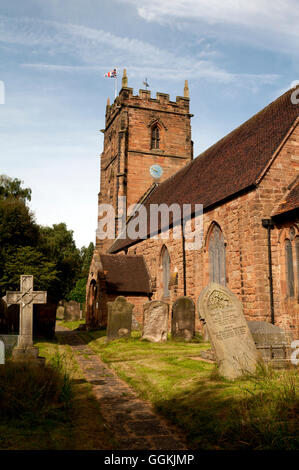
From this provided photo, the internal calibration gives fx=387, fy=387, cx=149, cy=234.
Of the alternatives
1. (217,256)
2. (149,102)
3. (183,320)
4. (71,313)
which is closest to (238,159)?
(217,256)

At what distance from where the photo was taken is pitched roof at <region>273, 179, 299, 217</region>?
12438 millimetres

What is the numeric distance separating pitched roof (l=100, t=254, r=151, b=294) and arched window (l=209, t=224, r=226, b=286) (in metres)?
6.67

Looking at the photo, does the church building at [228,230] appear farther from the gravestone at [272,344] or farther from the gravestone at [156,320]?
the gravestone at [156,320]

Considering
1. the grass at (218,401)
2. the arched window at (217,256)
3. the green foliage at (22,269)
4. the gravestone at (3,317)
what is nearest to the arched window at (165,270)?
the arched window at (217,256)

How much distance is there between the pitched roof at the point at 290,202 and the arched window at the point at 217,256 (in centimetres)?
314

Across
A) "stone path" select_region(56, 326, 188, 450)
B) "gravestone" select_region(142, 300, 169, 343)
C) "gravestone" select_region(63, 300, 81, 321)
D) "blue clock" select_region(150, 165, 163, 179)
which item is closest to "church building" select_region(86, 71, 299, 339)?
"blue clock" select_region(150, 165, 163, 179)

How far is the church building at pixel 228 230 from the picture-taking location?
12.9 meters

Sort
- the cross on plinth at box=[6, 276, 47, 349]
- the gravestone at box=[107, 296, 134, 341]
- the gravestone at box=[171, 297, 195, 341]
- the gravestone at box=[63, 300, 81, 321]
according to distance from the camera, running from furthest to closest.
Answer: the gravestone at box=[63, 300, 81, 321]
the gravestone at box=[107, 296, 134, 341]
the gravestone at box=[171, 297, 195, 341]
the cross on plinth at box=[6, 276, 47, 349]

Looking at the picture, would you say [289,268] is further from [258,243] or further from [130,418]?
[130,418]

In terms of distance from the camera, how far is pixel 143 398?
22.5 ft

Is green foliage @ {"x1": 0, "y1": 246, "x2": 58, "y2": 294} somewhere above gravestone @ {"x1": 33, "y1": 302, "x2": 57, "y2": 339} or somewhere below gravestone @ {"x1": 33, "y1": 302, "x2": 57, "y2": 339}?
above

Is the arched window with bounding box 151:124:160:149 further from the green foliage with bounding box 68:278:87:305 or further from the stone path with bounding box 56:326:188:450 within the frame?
the stone path with bounding box 56:326:188:450
